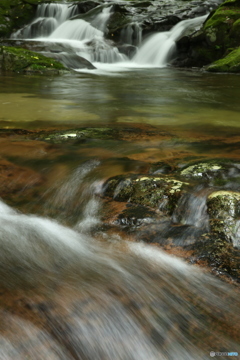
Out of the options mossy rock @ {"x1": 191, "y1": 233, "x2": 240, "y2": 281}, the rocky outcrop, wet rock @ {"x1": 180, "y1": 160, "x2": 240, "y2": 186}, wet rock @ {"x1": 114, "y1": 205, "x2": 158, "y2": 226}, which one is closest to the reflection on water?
wet rock @ {"x1": 180, "y1": 160, "x2": 240, "y2": 186}

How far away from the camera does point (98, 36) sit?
64.3ft

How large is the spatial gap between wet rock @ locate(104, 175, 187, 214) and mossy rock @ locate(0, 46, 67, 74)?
10.3 meters

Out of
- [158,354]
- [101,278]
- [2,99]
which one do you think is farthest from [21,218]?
[2,99]

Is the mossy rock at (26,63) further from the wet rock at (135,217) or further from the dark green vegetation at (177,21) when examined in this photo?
the wet rock at (135,217)

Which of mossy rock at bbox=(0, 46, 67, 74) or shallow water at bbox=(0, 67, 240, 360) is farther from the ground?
mossy rock at bbox=(0, 46, 67, 74)

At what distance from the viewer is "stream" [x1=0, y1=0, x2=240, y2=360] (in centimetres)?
207

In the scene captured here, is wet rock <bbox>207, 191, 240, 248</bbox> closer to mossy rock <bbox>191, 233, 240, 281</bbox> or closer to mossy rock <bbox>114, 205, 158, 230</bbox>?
mossy rock <bbox>191, 233, 240, 281</bbox>

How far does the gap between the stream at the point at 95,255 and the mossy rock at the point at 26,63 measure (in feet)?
20.4

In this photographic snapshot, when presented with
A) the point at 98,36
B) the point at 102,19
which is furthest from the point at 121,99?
the point at 102,19

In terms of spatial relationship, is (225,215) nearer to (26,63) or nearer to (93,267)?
(93,267)

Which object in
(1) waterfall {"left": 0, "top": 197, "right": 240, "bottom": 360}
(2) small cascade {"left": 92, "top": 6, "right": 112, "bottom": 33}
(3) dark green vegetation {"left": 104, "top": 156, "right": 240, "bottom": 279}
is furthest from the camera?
(2) small cascade {"left": 92, "top": 6, "right": 112, "bottom": 33}

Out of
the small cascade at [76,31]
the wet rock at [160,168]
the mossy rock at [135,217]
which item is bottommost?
the mossy rock at [135,217]

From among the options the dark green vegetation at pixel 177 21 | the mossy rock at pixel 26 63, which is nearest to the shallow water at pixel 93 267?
the mossy rock at pixel 26 63

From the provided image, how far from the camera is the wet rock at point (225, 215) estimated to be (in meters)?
2.85
